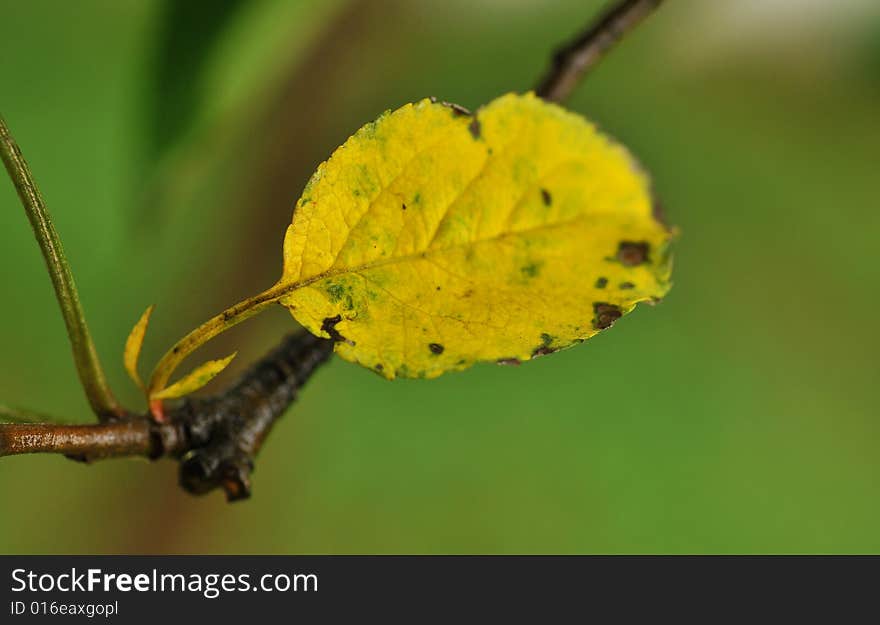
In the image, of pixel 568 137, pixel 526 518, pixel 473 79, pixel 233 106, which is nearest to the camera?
pixel 568 137

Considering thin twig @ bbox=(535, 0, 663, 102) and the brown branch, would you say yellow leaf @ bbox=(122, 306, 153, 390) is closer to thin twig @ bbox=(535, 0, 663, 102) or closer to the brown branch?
the brown branch

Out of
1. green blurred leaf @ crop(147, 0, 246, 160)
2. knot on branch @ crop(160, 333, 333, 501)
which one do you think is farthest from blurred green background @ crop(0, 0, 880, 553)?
knot on branch @ crop(160, 333, 333, 501)

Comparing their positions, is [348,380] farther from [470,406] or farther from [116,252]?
[116,252]

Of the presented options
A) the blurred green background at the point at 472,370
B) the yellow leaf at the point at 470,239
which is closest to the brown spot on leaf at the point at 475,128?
the yellow leaf at the point at 470,239

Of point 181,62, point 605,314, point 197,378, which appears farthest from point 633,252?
point 181,62

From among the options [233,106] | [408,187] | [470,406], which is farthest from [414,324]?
[470,406]

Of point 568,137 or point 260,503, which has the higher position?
point 260,503
